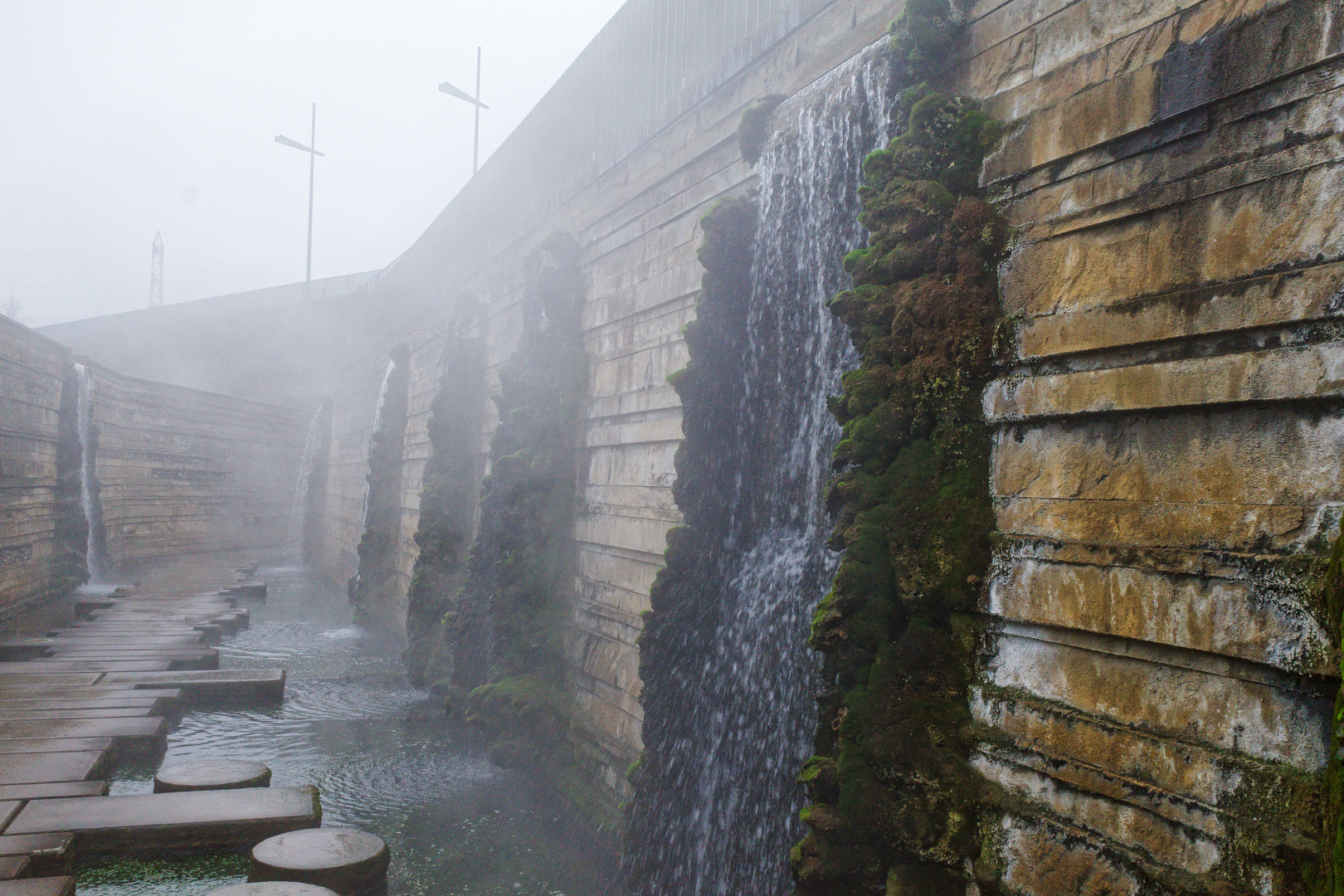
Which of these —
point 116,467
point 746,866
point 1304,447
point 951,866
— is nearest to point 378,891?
point 746,866

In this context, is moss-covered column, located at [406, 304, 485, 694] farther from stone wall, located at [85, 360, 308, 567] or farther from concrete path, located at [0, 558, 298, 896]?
stone wall, located at [85, 360, 308, 567]

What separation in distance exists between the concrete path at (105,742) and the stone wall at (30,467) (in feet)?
3.40

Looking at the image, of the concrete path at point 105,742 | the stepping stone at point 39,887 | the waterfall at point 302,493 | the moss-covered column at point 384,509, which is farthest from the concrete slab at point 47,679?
the waterfall at point 302,493

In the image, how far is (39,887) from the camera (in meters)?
3.37

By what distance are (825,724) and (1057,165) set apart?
2188mm

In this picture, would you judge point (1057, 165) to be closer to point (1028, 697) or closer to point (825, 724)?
point (1028, 697)

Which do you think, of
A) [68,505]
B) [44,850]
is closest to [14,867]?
[44,850]

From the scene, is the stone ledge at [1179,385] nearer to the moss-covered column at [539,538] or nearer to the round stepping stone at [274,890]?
the round stepping stone at [274,890]

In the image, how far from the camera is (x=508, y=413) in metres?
8.23

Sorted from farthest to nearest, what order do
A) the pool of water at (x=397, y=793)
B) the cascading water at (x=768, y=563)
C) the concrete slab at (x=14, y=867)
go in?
Answer: 1. the pool of water at (x=397, y=793)
2. the cascading water at (x=768, y=563)
3. the concrete slab at (x=14, y=867)

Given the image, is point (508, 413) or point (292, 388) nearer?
point (508, 413)

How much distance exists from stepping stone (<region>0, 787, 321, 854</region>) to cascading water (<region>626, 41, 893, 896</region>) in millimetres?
2054

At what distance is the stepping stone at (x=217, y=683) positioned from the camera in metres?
7.53

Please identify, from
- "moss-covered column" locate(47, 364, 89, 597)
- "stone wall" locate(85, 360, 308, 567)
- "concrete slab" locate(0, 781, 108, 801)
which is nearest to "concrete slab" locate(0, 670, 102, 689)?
"concrete slab" locate(0, 781, 108, 801)
